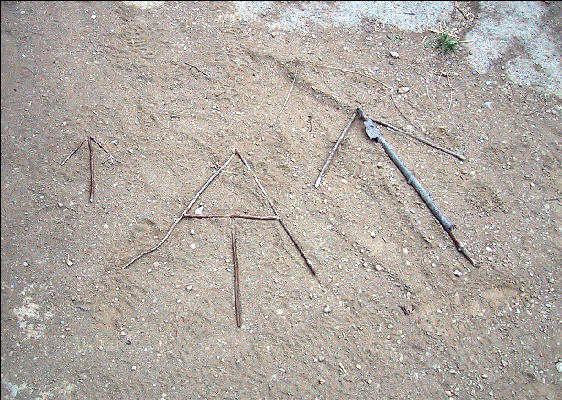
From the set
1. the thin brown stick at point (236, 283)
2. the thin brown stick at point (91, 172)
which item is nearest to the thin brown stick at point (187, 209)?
the thin brown stick at point (236, 283)

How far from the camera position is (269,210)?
2988 mm

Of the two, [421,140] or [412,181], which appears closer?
[412,181]

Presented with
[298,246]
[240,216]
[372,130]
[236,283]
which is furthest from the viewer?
[372,130]

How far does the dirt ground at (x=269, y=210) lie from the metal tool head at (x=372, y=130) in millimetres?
93

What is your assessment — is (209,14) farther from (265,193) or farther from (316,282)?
(316,282)

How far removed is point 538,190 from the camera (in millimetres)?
3045

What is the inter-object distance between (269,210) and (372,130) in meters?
0.94

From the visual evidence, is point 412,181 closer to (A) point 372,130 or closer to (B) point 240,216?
(A) point 372,130

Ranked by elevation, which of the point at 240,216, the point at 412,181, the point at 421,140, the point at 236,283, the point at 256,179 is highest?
the point at 421,140

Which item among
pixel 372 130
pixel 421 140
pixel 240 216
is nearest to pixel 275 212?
pixel 240 216

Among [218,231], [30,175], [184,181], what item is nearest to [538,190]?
[218,231]

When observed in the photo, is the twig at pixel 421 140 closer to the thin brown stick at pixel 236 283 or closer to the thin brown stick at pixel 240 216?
the thin brown stick at pixel 240 216

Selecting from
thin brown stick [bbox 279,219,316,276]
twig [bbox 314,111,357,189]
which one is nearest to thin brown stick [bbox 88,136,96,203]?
thin brown stick [bbox 279,219,316,276]

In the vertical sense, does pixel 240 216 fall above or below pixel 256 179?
below
